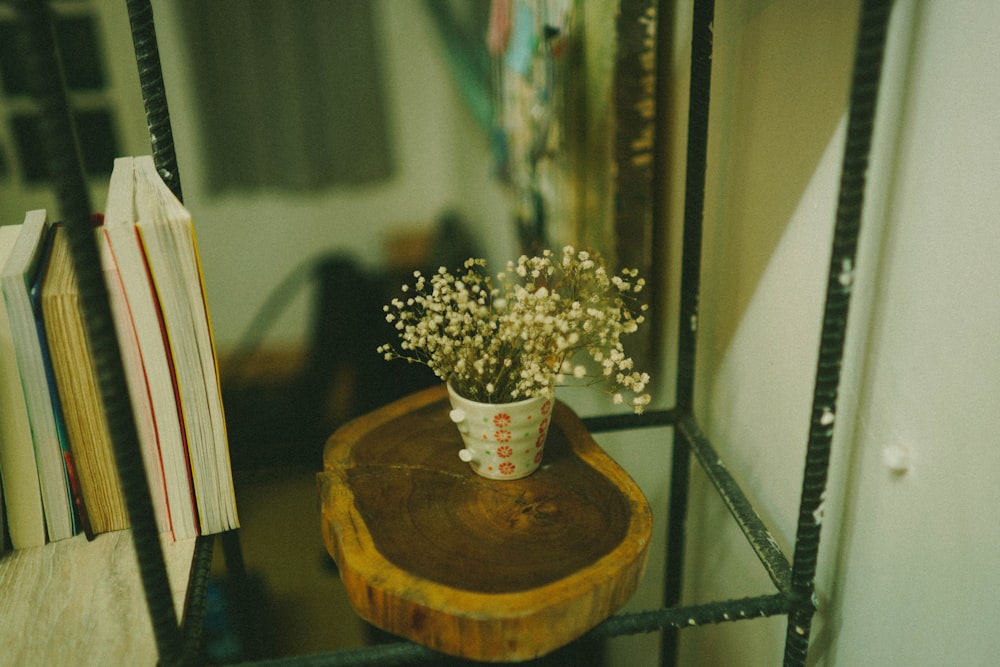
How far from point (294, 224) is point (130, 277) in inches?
21.7

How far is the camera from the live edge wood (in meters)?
0.72

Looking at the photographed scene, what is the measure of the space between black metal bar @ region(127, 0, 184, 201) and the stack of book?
0.03 metres

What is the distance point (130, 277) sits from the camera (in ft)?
2.35

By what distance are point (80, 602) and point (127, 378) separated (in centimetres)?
25

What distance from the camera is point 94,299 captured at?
59cm

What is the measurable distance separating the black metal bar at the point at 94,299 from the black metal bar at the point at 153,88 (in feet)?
0.83

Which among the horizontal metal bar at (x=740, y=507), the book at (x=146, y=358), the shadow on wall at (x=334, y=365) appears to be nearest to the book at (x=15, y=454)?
the book at (x=146, y=358)

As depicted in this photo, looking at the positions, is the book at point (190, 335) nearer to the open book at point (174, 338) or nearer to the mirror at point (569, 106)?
the open book at point (174, 338)

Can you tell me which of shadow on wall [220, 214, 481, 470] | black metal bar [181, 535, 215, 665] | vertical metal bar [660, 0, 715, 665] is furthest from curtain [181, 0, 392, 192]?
black metal bar [181, 535, 215, 665]

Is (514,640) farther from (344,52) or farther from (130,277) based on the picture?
(344,52)

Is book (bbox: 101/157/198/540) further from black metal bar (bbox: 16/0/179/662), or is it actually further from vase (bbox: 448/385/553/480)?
vase (bbox: 448/385/553/480)

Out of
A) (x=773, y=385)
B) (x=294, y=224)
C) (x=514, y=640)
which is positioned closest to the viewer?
(x=514, y=640)

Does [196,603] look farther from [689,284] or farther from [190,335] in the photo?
[689,284]

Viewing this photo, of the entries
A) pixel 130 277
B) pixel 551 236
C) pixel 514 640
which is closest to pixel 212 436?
pixel 130 277
